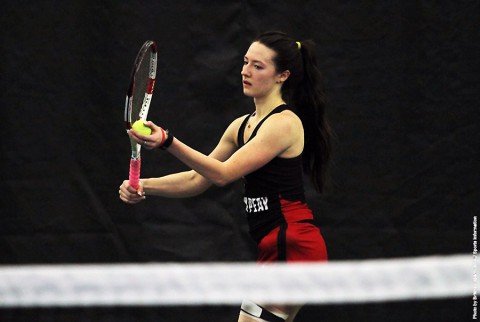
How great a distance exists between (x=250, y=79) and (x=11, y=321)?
1557 millimetres

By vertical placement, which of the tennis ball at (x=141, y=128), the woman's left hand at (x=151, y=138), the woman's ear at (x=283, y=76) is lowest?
the woman's left hand at (x=151, y=138)

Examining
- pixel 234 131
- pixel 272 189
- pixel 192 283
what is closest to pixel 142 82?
pixel 234 131

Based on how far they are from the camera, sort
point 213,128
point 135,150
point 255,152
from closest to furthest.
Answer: point 135,150
point 255,152
point 213,128

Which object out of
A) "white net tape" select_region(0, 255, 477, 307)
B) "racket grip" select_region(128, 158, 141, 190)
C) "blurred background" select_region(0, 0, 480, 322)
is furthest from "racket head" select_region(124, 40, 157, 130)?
"white net tape" select_region(0, 255, 477, 307)

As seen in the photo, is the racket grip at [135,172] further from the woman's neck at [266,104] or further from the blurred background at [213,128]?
the blurred background at [213,128]

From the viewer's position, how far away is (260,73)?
2.83 m

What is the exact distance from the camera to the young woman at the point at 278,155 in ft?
8.87

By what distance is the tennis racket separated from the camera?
2496 millimetres

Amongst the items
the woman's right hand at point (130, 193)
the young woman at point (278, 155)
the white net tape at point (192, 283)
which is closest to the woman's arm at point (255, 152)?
the young woman at point (278, 155)

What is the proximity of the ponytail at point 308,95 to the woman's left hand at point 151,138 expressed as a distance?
631mm

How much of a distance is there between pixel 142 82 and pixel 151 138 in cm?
44

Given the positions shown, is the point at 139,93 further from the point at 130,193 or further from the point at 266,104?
the point at 266,104

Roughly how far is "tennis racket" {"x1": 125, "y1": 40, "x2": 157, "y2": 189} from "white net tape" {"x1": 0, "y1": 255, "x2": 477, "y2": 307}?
3.29 ft

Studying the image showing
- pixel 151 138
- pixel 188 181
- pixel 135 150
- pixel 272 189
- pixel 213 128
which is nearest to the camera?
pixel 151 138
